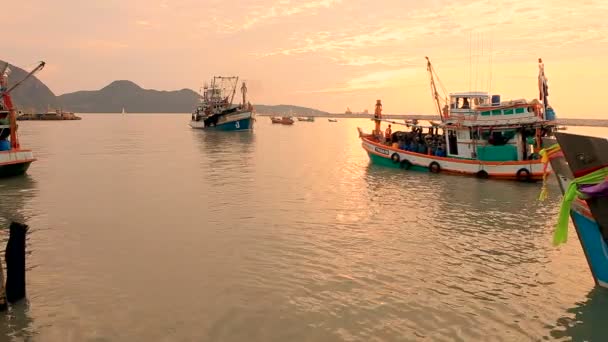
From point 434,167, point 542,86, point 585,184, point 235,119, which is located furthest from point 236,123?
point 585,184

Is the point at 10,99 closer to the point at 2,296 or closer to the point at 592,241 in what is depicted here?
the point at 2,296

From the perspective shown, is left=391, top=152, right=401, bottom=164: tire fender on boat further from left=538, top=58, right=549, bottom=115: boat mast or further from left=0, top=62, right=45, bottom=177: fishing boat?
left=0, top=62, right=45, bottom=177: fishing boat

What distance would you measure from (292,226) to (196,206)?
222 inches

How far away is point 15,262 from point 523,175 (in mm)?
27268

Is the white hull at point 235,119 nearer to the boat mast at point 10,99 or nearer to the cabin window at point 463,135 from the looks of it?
the boat mast at point 10,99

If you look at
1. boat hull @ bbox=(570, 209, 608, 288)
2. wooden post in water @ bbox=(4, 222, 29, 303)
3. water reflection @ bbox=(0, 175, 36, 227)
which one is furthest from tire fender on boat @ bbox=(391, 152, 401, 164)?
wooden post in water @ bbox=(4, 222, 29, 303)

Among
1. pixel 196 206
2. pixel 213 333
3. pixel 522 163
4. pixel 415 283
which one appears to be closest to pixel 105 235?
pixel 196 206

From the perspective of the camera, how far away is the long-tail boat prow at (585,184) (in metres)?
7.75

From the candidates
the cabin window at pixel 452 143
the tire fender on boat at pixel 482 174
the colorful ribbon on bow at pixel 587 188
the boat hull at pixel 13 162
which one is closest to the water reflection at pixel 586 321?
the colorful ribbon on bow at pixel 587 188

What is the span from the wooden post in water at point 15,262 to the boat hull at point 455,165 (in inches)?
1057

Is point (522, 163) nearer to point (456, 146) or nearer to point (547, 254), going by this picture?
point (456, 146)

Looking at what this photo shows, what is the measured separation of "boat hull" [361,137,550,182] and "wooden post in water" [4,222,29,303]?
2684 centimetres

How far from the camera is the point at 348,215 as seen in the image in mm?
18969

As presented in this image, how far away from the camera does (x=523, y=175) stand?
92.3ft
